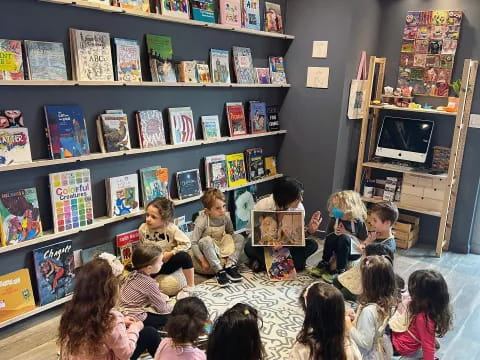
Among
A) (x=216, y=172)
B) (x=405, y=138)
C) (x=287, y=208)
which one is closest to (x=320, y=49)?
(x=405, y=138)

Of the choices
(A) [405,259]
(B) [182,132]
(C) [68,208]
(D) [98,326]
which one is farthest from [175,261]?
(A) [405,259]

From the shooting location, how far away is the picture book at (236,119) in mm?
4090

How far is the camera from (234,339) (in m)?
1.58

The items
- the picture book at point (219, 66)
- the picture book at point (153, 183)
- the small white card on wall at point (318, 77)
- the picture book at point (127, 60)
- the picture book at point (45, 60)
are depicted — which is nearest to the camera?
the picture book at point (45, 60)

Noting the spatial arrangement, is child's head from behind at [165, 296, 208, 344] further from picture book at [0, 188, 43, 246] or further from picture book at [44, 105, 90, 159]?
picture book at [44, 105, 90, 159]

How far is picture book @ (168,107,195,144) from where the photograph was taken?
3.51 m

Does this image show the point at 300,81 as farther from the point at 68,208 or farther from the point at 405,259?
the point at 68,208

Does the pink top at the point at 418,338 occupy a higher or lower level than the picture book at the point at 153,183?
lower

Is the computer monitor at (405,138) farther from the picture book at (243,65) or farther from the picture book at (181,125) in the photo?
the picture book at (181,125)

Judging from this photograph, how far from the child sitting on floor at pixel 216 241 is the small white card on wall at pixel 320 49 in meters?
1.81

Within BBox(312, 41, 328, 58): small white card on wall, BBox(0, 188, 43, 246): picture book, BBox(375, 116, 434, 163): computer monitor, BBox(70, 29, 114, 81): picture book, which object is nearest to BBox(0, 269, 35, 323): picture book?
BBox(0, 188, 43, 246): picture book

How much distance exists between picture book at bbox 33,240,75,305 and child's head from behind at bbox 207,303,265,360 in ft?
5.32

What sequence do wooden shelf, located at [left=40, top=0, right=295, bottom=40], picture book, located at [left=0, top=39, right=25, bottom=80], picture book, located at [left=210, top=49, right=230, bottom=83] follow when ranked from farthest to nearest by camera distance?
picture book, located at [left=210, top=49, right=230, bottom=83] < wooden shelf, located at [left=40, top=0, right=295, bottom=40] < picture book, located at [left=0, top=39, right=25, bottom=80]

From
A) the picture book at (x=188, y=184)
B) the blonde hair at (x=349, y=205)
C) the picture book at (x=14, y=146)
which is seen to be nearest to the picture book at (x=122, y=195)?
the picture book at (x=188, y=184)
